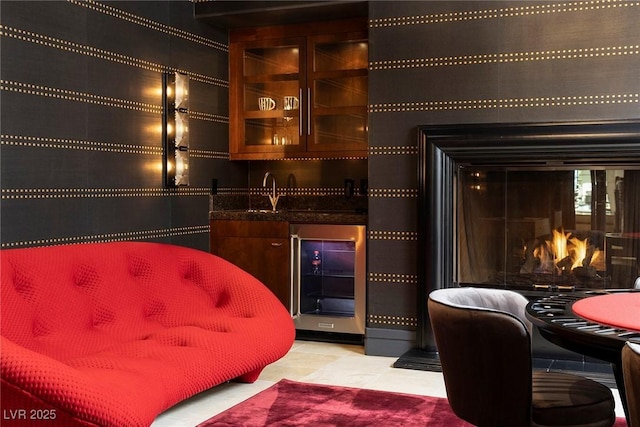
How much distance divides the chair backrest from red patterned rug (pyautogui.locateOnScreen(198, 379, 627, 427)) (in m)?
1.02

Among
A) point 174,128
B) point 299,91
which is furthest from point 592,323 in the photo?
point 299,91

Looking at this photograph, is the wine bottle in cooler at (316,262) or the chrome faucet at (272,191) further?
the chrome faucet at (272,191)

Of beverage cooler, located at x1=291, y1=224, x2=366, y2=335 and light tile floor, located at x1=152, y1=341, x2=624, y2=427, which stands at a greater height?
beverage cooler, located at x1=291, y1=224, x2=366, y2=335

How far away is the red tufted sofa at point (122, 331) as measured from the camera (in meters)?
2.76

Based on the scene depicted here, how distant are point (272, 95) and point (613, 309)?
3.91m

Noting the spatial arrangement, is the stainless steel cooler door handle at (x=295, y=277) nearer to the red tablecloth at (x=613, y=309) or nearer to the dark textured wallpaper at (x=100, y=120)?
the dark textured wallpaper at (x=100, y=120)

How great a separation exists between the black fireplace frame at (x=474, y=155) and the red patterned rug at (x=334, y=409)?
42.1 inches

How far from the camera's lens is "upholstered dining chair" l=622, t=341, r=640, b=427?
205cm

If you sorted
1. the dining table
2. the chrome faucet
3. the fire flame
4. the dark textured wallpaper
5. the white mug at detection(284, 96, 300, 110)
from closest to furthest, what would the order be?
the dining table, the dark textured wallpaper, the fire flame, the white mug at detection(284, 96, 300, 110), the chrome faucet

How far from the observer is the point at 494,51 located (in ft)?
16.4

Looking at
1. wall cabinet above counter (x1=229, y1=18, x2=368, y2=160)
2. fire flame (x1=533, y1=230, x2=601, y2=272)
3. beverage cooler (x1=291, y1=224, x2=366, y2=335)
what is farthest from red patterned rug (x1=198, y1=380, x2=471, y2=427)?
wall cabinet above counter (x1=229, y1=18, x2=368, y2=160)

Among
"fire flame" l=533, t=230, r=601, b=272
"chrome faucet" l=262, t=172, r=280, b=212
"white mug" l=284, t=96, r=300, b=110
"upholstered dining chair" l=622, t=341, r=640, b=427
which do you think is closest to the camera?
"upholstered dining chair" l=622, t=341, r=640, b=427

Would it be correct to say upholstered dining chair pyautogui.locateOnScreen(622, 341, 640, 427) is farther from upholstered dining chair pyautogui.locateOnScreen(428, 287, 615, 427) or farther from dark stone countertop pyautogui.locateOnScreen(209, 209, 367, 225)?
dark stone countertop pyautogui.locateOnScreen(209, 209, 367, 225)

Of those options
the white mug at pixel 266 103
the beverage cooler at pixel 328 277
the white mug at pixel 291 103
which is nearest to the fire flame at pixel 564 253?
the beverage cooler at pixel 328 277
